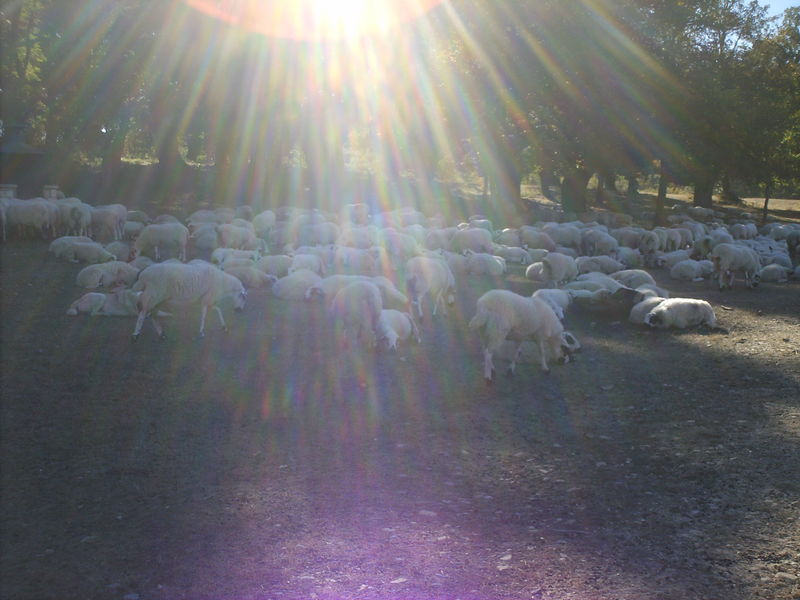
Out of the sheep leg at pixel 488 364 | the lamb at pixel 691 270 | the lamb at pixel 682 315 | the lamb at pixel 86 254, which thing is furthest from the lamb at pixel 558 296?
the lamb at pixel 86 254

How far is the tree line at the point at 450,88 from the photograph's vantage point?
33.2 meters

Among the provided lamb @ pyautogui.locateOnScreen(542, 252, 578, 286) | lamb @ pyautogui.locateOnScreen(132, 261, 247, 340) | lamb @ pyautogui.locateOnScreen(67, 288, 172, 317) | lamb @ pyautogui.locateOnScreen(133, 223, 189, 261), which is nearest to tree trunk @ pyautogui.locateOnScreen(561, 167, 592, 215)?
lamb @ pyautogui.locateOnScreen(542, 252, 578, 286)

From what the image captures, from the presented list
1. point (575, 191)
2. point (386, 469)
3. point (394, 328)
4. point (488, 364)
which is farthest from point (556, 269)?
point (575, 191)

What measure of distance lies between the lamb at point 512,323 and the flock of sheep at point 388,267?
2cm

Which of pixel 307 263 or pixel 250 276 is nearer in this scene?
pixel 250 276

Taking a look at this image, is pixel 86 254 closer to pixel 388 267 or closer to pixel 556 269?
pixel 388 267

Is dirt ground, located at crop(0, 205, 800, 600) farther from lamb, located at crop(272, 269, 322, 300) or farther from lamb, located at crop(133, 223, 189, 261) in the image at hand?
lamb, located at crop(133, 223, 189, 261)

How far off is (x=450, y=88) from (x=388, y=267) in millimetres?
21498

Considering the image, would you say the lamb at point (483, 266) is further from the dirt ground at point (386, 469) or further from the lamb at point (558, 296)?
the dirt ground at point (386, 469)

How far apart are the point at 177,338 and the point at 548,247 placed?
50.3 feet

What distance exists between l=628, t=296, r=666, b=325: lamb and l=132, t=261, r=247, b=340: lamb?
7266 millimetres

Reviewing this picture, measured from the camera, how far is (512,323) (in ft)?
33.3

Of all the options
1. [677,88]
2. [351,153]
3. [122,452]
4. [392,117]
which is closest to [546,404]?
[122,452]

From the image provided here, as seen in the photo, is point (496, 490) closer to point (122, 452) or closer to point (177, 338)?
point (122, 452)
